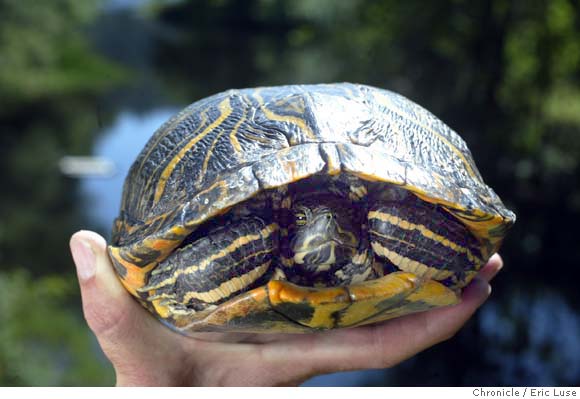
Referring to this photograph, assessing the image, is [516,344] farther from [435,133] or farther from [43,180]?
[43,180]

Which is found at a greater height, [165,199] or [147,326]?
[165,199]

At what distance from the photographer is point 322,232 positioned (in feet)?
2.13

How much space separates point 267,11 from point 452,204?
174 cm

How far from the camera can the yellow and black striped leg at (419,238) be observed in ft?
2.21

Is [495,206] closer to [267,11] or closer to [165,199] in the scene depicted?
[165,199]

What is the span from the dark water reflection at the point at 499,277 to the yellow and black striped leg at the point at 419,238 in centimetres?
72

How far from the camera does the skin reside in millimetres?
792

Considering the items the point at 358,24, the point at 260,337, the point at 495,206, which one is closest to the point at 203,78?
the point at 358,24

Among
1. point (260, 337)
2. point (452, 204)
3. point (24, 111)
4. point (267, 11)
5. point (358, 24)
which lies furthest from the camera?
point (24, 111)

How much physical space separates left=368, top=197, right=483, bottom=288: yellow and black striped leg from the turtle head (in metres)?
0.03

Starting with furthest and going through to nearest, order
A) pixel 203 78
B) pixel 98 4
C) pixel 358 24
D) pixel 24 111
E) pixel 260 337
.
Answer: pixel 24 111 → pixel 98 4 → pixel 203 78 → pixel 358 24 → pixel 260 337

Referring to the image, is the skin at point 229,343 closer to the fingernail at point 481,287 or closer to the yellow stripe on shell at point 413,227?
the fingernail at point 481,287

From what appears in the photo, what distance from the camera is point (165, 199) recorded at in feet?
2.47

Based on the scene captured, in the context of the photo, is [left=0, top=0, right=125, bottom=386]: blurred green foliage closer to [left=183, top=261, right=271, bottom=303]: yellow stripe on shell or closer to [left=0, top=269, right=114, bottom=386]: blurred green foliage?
[left=0, top=269, right=114, bottom=386]: blurred green foliage
